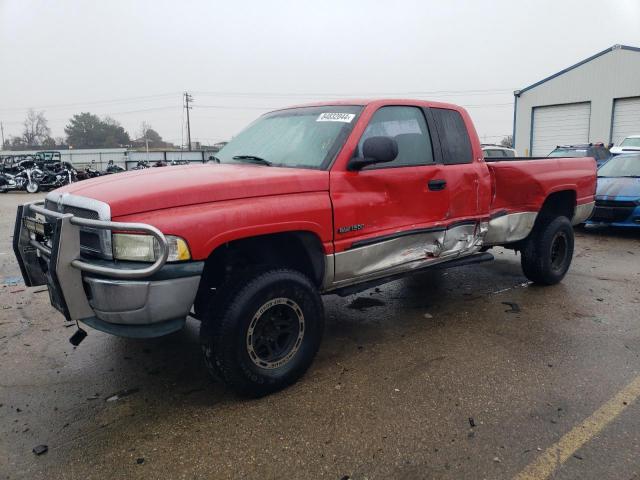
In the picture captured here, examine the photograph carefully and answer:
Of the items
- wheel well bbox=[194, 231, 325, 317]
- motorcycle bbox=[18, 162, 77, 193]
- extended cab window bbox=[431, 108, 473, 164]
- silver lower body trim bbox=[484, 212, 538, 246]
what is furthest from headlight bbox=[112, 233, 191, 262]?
motorcycle bbox=[18, 162, 77, 193]

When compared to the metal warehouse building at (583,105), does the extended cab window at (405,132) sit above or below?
below

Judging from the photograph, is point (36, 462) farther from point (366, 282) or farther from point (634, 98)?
point (634, 98)

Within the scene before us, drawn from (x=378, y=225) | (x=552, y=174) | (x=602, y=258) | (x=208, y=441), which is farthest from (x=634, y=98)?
(x=208, y=441)

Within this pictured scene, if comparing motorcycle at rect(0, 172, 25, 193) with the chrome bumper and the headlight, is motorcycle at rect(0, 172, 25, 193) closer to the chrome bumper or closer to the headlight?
the chrome bumper

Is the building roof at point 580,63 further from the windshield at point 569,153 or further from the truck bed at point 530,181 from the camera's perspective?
the truck bed at point 530,181

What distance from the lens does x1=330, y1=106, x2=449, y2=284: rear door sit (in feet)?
11.6

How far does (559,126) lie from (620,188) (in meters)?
20.4

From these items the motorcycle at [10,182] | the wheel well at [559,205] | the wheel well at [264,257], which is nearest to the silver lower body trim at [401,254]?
the wheel well at [264,257]

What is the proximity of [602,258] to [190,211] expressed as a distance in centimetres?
658

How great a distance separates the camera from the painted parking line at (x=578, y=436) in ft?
8.16

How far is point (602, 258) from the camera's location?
7.27 m

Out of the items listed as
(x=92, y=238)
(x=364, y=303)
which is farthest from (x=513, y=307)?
(x=92, y=238)

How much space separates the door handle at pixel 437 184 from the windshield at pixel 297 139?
0.85 metres

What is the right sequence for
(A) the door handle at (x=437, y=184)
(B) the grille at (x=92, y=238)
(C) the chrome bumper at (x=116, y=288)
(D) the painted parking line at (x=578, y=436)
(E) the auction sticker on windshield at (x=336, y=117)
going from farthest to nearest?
(A) the door handle at (x=437, y=184)
(E) the auction sticker on windshield at (x=336, y=117)
(B) the grille at (x=92, y=238)
(C) the chrome bumper at (x=116, y=288)
(D) the painted parking line at (x=578, y=436)
